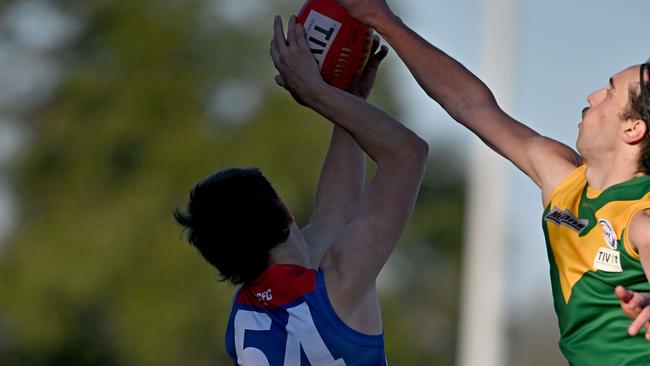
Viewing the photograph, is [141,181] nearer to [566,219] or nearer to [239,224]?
[239,224]

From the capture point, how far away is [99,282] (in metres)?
21.2

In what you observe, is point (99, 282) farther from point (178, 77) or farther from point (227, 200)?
point (227, 200)

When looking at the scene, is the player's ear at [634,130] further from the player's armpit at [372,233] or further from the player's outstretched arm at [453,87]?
the player's armpit at [372,233]

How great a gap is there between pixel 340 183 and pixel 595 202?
3.95 feet

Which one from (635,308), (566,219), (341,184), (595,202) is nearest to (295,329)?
(341,184)

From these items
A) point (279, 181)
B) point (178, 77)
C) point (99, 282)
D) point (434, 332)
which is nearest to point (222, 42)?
point (178, 77)

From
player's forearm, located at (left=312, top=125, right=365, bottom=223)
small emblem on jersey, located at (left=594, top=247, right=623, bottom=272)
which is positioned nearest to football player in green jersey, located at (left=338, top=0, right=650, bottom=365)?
small emblem on jersey, located at (left=594, top=247, right=623, bottom=272)

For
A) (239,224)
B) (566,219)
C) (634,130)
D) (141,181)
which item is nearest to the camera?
(634,130)

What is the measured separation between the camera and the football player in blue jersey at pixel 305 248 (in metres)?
4.34

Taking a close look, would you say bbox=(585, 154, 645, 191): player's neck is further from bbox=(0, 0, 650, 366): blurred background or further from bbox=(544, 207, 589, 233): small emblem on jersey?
bbox=(0, 0, 650, 366): blurred background

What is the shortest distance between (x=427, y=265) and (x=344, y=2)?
22.9m

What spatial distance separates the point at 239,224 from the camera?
4469 millimetres

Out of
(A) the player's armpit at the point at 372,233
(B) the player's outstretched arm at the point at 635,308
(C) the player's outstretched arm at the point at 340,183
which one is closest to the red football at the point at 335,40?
(C) the player's outstretched arm at the point at 340,183

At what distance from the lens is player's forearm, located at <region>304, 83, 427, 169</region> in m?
4.46
